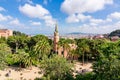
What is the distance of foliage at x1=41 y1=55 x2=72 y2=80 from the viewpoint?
32.2 m

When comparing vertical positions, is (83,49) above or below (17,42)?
below

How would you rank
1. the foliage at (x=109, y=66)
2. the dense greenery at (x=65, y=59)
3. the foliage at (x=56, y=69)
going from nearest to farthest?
the foliage at (x=109, y=66), the dense greenery at (x=65, y=59), the foliage at (x=56, y=69)

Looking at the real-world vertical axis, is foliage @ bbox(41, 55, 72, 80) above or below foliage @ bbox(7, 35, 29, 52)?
below

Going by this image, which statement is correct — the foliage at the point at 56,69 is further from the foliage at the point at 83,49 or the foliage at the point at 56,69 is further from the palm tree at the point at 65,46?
the foliage at the point at 83,49

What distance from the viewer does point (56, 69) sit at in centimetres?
3272

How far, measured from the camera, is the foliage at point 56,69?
1267 inches

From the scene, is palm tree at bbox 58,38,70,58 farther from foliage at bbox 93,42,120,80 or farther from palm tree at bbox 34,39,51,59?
foliage at bbox 93,42,120,80

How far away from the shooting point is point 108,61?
2677cm

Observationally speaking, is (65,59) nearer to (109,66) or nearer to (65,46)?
(109,66)

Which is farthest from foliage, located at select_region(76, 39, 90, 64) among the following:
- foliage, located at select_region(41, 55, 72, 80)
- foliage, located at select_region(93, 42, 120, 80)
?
foliage, located at select_region(93, 42, 120, 80)

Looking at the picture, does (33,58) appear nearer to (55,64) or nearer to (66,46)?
(66,46)

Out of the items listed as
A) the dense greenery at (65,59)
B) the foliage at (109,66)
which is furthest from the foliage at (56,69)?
the foliage at (109,66)

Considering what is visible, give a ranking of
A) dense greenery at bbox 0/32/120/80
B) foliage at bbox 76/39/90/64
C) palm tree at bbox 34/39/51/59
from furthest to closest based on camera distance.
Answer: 1. foliage at bbox 76/39/90/64
2. palm tree at bbox 34/39/51/59
3. dense greenery at bbox 0/32/120/80

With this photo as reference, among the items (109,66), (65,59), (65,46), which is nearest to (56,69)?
(65,59)
